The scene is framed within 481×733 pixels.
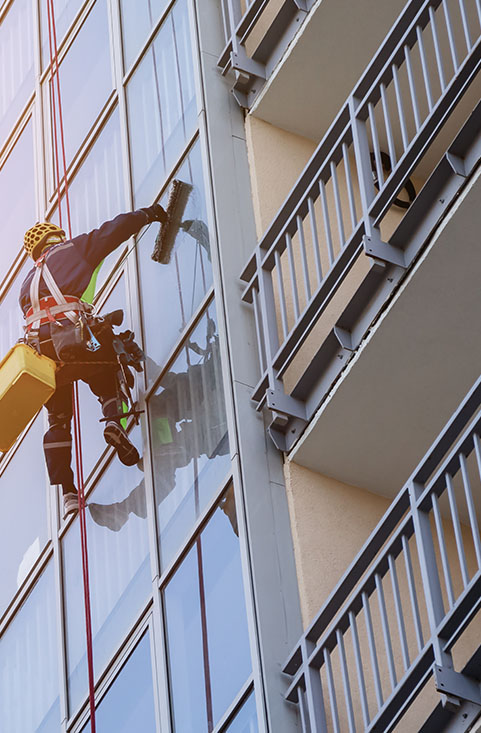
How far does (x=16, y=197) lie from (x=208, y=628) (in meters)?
6.07

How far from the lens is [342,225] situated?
10.4 metres

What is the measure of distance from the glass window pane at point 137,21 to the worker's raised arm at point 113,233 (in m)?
1.93

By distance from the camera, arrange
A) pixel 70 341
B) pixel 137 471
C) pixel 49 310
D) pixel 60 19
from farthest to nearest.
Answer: pixel 60 19, pixel 49 310, pixel 137 471, pixel 70 341

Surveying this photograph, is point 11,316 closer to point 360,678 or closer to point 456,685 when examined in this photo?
point 360,678

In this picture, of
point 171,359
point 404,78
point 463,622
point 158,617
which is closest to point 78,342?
point 171,359

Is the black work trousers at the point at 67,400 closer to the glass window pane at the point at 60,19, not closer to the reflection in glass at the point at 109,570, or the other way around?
the reflection in glass at the point at 109,570

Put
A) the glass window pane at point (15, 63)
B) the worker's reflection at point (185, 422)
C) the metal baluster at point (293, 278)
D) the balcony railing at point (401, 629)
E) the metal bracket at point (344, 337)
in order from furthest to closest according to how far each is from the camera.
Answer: the glass window pane at point (15, 63)
the worker's reflection at point (185, 422)
the metal baluster at point (293, 278)
the metal bracket at point (344, 337)
the balcony railing at point (401, 629)

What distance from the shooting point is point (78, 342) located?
1159 centimetres

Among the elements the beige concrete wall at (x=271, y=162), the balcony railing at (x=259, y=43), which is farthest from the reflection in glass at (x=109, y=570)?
the balcony railing at (x=259, y=43)

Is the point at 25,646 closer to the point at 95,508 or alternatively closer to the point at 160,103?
the point at 95,508

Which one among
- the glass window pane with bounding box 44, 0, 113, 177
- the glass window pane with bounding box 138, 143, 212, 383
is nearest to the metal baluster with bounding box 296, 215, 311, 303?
the glass window pane with bounding box 138, 143, 212, 383

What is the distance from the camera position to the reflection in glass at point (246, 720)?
969cm

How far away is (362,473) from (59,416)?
2725 mm

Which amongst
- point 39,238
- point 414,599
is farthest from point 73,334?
point 414,599
